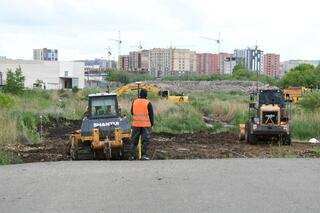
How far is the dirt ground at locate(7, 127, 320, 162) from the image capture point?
64.4 feet

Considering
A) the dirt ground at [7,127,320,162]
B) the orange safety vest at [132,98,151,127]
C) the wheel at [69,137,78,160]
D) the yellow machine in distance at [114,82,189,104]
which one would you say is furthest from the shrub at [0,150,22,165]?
the yellow machine in distance at [114,82,189,104]

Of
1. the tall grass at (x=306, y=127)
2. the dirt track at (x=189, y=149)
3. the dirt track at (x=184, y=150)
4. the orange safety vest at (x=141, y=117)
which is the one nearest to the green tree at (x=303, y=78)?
the tall grass at (x=306, y=127)

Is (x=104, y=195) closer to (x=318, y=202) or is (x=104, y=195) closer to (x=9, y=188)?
(x=9, y=188)

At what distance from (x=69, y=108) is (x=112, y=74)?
319 feet

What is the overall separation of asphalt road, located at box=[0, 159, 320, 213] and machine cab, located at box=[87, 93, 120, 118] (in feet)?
15.7

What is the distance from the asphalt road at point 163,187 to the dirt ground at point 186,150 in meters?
3.41

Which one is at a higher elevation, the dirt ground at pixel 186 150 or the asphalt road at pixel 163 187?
the asphalt road at pixel 163 187

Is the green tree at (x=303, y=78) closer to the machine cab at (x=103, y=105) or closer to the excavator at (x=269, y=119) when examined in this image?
the excavator at (x=269, y=119)

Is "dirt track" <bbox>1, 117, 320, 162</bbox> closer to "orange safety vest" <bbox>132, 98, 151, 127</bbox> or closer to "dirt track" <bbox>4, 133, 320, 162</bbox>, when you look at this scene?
"dirt track" <bbox>4, 133, 320, 162</bbox>

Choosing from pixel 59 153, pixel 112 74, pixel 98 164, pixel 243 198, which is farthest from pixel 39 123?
pixel 112 74

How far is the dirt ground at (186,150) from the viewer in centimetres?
1964

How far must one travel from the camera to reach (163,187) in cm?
1193

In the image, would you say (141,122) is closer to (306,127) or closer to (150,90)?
(306,127)

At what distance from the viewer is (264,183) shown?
1242cm
